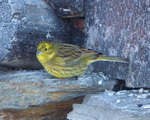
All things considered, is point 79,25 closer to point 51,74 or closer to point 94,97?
point 51,74

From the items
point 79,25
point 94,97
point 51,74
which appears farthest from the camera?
point 79,25

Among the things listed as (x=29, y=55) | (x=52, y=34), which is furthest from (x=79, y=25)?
(x=29, y=55)

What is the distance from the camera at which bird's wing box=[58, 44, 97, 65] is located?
462cm

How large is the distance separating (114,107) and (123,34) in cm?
93

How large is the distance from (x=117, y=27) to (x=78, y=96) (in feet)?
2.96

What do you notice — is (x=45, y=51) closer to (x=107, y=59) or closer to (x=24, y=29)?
(x=24, y=29)

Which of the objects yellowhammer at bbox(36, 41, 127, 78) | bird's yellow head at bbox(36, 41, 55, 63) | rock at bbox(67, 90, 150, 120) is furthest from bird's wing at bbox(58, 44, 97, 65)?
rock at bbox(67, 90, 150, 120)

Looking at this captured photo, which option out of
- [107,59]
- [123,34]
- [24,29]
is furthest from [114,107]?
[24,29]

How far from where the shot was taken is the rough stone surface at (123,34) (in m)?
4.12

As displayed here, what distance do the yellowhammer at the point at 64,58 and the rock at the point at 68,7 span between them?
39 cm

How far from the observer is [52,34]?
4867 millimetres

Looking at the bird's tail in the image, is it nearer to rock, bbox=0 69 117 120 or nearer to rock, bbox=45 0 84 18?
rock, bbox=0 69 117 120

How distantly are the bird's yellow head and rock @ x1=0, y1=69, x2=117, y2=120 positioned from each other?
19cm

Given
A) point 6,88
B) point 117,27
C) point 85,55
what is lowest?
point 6,88
